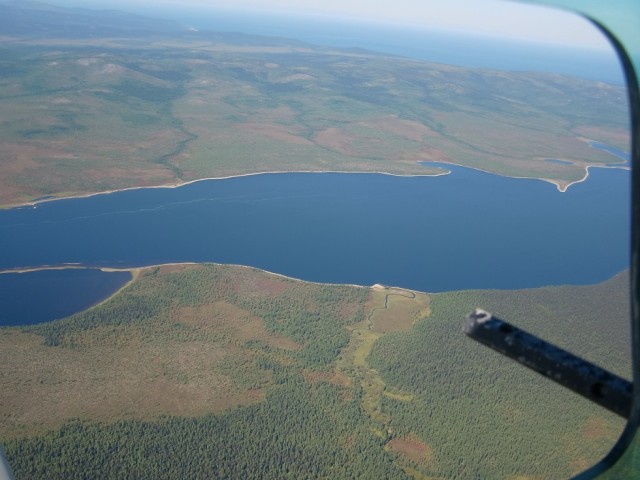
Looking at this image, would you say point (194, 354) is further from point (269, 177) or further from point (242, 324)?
point (269, 177)

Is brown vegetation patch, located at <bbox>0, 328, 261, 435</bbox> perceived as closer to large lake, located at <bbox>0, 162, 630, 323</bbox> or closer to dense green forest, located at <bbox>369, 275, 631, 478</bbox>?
dense green forest, located at <bbox>369, 275, 631, 478</bbox>

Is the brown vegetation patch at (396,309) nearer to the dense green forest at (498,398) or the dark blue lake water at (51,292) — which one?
the dense green forest at (498,398)

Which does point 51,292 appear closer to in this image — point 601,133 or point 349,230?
point 349,230

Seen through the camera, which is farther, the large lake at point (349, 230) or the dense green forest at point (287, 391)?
the large lake at point (349, 230)

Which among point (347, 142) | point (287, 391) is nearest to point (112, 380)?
point (287, 391)

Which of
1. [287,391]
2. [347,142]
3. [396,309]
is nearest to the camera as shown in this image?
[287,391]

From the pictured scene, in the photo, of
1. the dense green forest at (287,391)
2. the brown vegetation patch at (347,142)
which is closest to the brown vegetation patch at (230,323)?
the dense green forest at (287,391)
